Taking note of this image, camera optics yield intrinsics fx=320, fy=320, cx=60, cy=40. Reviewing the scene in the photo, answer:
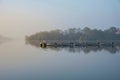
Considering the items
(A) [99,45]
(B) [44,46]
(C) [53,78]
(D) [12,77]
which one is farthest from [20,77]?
(A) [99,45]

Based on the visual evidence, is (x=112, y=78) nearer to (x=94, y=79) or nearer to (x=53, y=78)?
(x=94, y=79)

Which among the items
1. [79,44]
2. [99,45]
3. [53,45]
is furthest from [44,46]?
[99,45]

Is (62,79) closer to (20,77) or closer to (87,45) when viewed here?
(20,77)

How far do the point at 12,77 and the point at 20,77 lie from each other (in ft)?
0.53

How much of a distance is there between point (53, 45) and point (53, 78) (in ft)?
59.4

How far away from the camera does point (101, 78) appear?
20.5 feet

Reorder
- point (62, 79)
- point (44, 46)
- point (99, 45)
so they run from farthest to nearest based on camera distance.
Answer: point (99, 45)
point (44, 46)
point (62, 79)

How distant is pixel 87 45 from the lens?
24578 millimetres

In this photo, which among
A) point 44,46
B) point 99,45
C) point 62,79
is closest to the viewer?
point 62,79

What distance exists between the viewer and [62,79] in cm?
609

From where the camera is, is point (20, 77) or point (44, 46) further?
point (44, 46)

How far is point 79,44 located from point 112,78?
1820 cm

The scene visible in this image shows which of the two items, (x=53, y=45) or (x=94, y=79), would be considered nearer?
(x=94, y=79)

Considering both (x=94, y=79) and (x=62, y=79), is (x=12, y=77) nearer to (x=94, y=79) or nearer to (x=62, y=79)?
(x=62, y=79)
